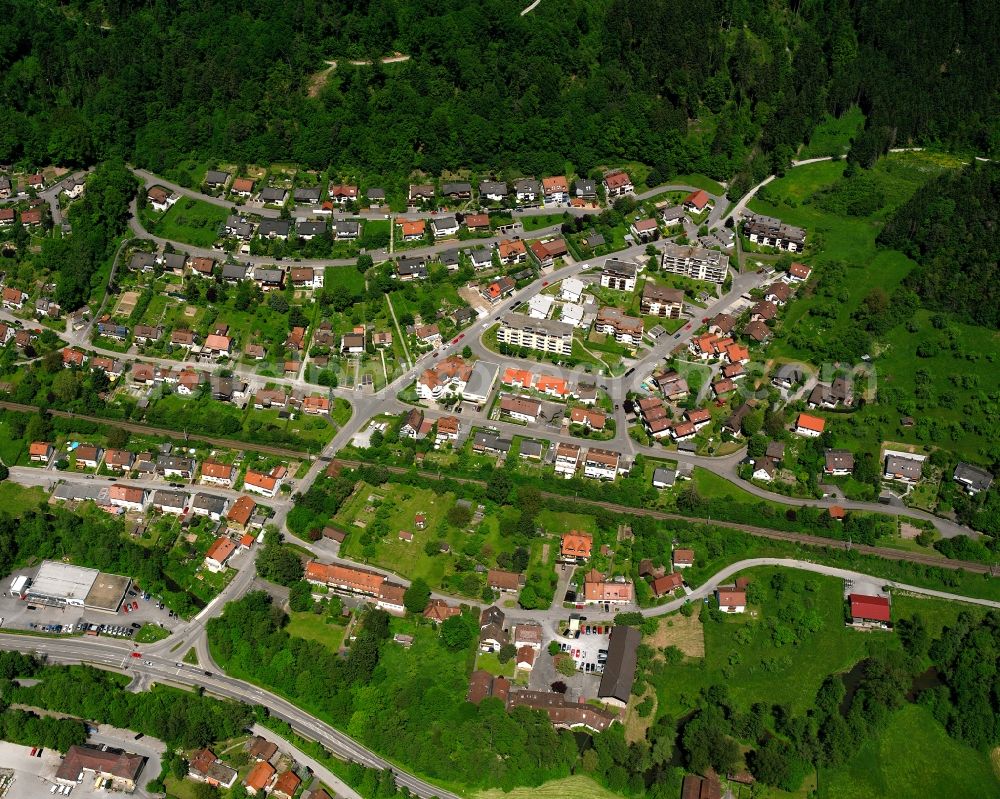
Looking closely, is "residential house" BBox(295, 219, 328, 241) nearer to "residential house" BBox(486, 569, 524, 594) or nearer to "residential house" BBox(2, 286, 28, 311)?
"residential house" BBox(2, 286, 28, 311)

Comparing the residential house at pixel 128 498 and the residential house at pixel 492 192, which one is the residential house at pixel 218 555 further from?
the residential house at pixel 492 192

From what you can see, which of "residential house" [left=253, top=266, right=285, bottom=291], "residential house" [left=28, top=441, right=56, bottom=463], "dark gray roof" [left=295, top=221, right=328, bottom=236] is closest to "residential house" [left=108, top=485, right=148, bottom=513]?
"residential house" [left=28, top=441, right=56, bottom=463]

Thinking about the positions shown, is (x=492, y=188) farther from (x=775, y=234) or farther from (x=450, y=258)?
(x=775, y=234)

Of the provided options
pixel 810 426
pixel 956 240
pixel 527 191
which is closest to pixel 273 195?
pixel 527 191

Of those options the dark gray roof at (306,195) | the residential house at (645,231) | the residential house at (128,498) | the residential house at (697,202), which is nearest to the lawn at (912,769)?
the residential house at (645,231)

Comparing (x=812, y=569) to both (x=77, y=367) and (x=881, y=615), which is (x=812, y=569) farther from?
(x=77, y=367)
